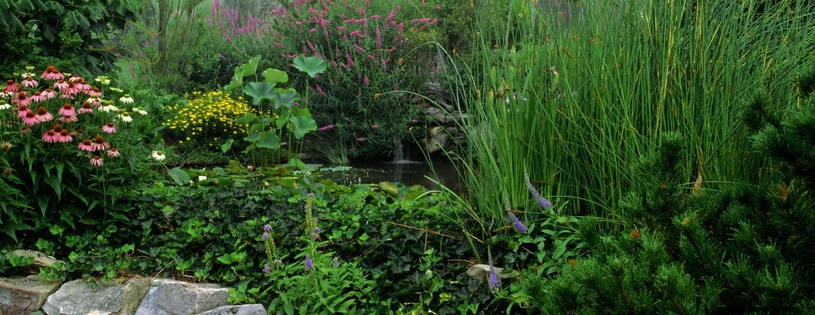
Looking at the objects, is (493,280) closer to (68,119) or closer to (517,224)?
(517,224)

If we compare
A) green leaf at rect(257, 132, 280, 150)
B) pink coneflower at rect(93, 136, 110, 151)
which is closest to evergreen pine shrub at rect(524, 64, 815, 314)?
pink coneflower at rect(93, 136, 110, 151)

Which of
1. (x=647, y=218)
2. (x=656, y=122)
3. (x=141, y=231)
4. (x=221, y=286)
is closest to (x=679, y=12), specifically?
(x=656, y=122)

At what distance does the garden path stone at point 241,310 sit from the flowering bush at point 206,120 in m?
5.94

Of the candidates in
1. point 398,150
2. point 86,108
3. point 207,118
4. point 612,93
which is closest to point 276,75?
point 207,118

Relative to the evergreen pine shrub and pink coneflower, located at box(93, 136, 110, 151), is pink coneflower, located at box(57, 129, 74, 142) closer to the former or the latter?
pink coneflower, located at box(93, 136, 110, 151)

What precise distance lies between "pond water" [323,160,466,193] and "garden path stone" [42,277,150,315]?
3.48 m

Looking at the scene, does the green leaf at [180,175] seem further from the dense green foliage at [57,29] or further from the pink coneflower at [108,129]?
the pink coneflower at [108,129]

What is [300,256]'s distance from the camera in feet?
10.6

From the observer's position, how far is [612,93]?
3.12 metres

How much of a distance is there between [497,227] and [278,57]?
7.63 metres

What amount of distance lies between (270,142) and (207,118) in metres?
2.22

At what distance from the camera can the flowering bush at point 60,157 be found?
3598mm

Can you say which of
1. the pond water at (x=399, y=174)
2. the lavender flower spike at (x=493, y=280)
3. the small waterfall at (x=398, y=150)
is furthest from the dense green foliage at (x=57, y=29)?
the small waterfall at (x=398, y=150)

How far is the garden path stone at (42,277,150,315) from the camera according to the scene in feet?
11.4
